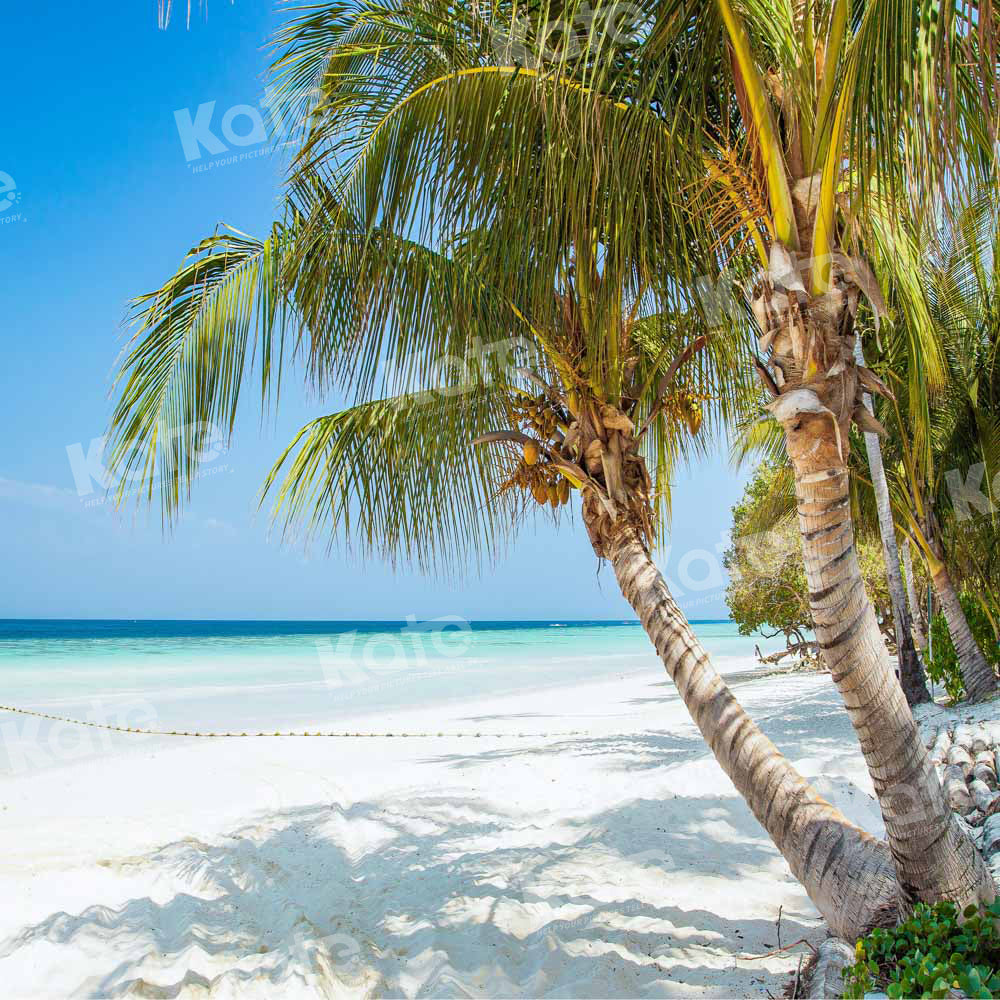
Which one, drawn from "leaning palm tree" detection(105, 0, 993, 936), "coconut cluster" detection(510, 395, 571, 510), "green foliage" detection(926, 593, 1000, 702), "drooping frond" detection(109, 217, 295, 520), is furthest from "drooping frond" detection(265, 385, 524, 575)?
"green foliage" detection(926, 593, 1000, 702)

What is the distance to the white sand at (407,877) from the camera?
10.4 feet

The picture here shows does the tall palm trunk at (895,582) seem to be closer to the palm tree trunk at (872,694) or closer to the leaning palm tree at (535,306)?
the leaning palm tree at (535,306)

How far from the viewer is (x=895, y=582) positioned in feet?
26.4

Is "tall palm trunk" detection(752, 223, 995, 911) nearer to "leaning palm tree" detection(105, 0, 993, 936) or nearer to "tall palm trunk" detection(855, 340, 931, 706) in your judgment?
"leaning palm tree" detection(105, 0, 993, 936)

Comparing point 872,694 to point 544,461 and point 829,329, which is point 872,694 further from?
point 544,461

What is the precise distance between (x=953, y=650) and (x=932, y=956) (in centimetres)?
850

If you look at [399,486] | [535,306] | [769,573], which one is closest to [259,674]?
[769,573]

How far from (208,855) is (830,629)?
437cm

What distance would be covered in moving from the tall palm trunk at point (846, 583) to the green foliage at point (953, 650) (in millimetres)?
7290

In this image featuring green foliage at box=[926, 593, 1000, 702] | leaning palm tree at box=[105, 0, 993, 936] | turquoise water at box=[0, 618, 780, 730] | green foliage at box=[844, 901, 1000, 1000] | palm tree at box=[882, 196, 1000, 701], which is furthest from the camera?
turquoise water at box=[0, 618, 780, 730]

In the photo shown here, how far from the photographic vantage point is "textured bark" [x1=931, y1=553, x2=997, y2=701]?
8188 mm

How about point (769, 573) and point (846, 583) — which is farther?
point (769, 573)

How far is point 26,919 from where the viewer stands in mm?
3789

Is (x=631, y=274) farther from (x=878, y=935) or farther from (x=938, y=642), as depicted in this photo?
(x=938, y=642)
